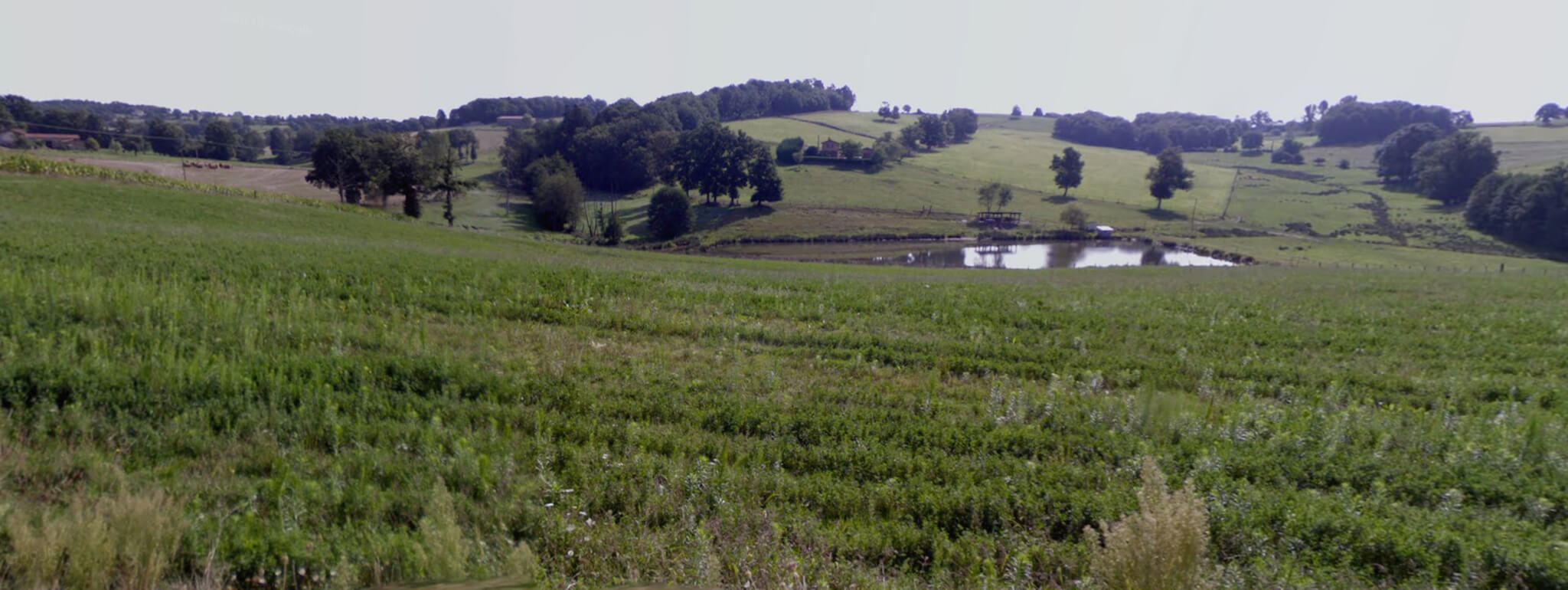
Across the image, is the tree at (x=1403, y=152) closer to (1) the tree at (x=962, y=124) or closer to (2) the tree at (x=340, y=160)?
(1) the tree at (x=962, y=124)

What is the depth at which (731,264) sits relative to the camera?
41.5 m

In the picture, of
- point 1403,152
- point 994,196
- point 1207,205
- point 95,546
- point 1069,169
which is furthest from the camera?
point 1403,152

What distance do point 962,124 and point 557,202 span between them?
131738 mm

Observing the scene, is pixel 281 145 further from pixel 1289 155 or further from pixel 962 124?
pixel 1289 155

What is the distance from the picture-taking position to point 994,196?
349 ft

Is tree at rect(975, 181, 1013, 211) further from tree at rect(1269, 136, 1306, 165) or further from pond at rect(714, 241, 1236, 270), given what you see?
tree at rect(1269, 136, 1306, 165)

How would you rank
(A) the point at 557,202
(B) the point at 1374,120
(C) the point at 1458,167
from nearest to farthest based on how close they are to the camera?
(A) the point at 557,202 < (C) the point at 1458,167 < (B) the point at 1374,120

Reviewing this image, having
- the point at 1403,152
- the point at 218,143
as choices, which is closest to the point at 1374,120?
the point at 1403,152

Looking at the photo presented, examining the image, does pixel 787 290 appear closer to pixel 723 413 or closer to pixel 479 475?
pixel 723 413

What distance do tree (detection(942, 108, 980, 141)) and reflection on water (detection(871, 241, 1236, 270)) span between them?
103 meters

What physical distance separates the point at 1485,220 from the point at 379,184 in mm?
125046

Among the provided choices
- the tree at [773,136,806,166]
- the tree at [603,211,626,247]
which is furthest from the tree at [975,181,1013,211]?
the tree at [603,211,626,247]

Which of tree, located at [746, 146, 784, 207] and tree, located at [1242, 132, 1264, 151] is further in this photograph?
tree, located at [1242, 132, 1264, 151]

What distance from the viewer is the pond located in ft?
230
